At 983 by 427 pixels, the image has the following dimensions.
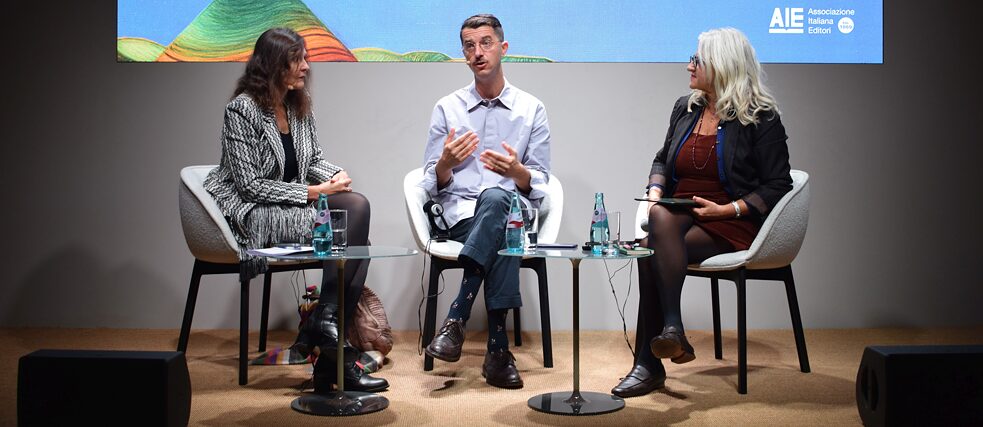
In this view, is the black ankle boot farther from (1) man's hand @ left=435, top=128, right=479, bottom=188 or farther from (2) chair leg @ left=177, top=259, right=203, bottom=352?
(1) man's hand @ left=435, top=128, right=479, bottom=188

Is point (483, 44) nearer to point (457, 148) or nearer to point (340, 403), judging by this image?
point (457, 148)

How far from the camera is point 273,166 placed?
328 cm

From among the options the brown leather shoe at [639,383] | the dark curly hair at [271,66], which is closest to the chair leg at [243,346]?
the dark curly hair at [271,66]

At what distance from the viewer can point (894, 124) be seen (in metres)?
4.24

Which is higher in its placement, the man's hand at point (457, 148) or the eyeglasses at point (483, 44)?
the eyeglasses at point (483, 44)

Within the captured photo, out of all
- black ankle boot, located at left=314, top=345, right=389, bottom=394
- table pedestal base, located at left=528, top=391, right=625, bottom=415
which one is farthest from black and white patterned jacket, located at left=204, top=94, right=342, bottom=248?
table pedestal base, located at left=528, top=391, right=625, bottom=415

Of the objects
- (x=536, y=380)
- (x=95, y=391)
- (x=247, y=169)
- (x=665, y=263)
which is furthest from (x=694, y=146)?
(x=95, y=391)

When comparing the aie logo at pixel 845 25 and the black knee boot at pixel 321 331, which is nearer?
the black knee boot at pixel 321 331

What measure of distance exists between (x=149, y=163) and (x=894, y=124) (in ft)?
11.8

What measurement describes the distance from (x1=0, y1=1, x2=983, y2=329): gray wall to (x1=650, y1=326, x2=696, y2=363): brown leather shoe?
4.87 feet

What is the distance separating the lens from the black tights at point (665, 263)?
2.86m

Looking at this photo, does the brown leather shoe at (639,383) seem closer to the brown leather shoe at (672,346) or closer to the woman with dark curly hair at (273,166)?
the brown leather shoe at (672,346)

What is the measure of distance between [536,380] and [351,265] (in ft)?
2.53

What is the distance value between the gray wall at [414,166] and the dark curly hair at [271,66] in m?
0.81
